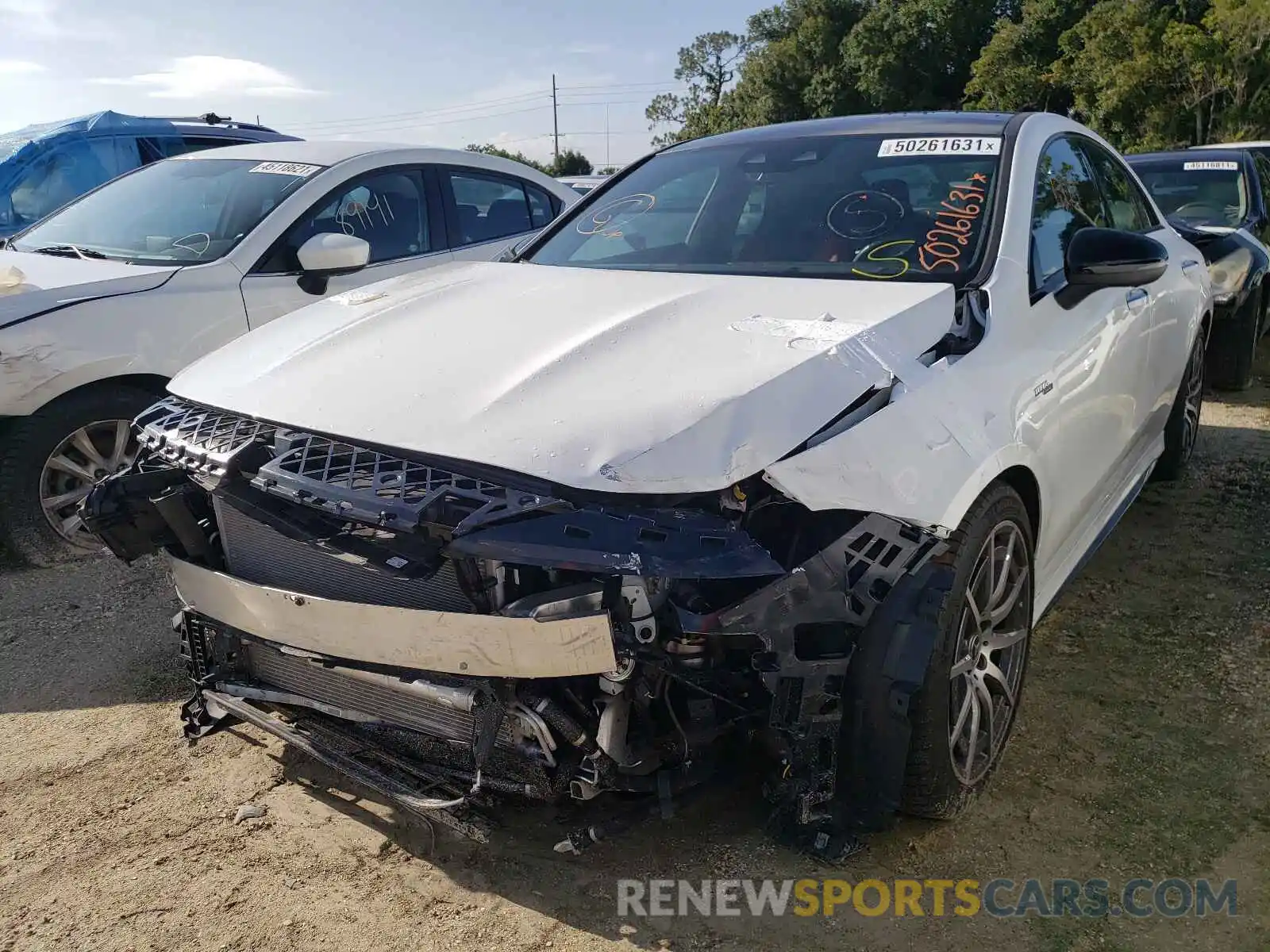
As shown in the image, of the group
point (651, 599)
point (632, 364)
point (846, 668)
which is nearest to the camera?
point (651, 599)

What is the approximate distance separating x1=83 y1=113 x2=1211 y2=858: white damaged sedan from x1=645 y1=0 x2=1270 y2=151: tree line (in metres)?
15.8

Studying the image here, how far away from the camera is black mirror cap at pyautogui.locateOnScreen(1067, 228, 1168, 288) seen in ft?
9.12

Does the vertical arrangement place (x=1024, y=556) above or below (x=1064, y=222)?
below

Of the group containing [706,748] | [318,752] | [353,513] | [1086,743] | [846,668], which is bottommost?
[1086,743]

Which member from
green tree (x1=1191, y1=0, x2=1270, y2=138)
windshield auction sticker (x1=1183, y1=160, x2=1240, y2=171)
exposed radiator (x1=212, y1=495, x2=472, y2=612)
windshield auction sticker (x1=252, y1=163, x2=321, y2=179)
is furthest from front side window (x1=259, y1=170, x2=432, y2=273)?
green tree (x1=1191, y1=0, x2=1270, y2=138)

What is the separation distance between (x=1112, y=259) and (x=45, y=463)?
13.3 ft

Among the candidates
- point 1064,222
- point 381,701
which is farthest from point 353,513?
point 1064,222

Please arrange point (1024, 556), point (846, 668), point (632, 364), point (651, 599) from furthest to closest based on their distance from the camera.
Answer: point (1024, 556)
point (632, 364)
point (846, 668)
point (651, 599)

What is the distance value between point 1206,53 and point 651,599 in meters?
25.3

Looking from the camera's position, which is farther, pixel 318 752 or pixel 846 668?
pixel 318 752

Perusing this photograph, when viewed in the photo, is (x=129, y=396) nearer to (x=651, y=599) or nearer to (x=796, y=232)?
(x=796, y=232)

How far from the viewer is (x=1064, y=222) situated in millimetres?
3186

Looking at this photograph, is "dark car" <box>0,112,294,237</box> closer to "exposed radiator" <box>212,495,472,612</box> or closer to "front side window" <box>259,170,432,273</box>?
"front side window" <box>259,170,432,273</box>

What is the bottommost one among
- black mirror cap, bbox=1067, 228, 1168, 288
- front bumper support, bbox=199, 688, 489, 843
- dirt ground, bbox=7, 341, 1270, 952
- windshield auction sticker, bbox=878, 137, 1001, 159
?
dirt ground, bbox=7, 341, 1270, 952
